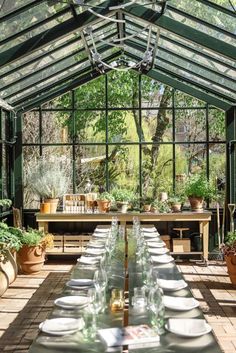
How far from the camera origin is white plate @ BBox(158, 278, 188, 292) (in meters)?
3.86

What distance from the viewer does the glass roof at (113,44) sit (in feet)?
20.2

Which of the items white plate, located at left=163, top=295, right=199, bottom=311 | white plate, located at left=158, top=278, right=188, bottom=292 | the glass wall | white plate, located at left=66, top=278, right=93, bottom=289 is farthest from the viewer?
the glass wall

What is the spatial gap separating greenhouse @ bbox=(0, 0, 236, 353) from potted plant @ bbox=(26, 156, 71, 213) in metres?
0.02

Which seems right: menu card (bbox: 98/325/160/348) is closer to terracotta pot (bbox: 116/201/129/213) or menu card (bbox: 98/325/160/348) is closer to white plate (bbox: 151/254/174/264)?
white plate (bbox: 151/254/174/264)

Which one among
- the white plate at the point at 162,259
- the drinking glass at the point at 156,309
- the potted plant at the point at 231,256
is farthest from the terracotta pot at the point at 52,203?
the drinking glass at the point at 156,309

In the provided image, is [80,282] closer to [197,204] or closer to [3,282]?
[3,282]

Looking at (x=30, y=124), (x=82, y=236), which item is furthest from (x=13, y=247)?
(x=30, y=124)

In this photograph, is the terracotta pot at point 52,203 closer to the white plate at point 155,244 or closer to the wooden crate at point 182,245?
the wooden crate at point 182,245

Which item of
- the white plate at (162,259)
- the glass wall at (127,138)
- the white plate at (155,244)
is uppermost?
the glass wall at (127,138)

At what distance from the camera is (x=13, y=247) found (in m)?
6.89

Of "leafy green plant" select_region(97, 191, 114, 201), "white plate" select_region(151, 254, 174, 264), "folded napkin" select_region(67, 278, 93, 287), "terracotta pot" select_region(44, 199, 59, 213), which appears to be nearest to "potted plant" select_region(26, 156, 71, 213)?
"terracotta pot" select_region(44, 199, 59, 213)

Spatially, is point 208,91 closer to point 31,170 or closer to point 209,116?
point 209,116

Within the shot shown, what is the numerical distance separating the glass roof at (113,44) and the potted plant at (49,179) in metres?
1.19

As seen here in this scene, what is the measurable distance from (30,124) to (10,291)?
4.07 metres
